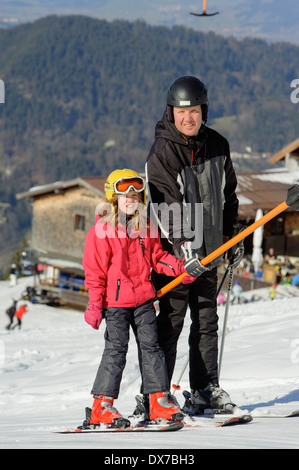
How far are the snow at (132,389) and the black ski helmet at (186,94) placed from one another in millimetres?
1968

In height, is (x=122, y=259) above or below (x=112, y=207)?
below

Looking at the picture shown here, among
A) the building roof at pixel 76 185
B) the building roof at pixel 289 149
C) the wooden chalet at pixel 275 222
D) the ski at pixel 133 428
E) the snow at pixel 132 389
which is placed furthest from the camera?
the building roof at pixel 76 185

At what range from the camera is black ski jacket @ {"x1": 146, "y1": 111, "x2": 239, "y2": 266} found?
4387mm

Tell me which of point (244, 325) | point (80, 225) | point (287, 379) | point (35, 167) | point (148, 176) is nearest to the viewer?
point (148, 176)

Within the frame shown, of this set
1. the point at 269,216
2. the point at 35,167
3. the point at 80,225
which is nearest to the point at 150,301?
the point at 269,216

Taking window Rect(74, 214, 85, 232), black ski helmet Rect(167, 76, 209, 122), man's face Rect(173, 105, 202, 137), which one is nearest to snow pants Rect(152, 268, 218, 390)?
man's face Rect(173, 105, 202, 137)

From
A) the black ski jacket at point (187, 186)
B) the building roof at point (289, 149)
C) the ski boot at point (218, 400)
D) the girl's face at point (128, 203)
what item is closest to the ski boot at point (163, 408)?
the ski boot at point (218, 400)

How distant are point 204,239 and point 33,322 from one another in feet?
83.3

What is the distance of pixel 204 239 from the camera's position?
4.50 m

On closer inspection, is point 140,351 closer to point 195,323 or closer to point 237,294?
point 195,323

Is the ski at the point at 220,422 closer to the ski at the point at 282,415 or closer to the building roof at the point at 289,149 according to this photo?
the ski at the point at 282,415

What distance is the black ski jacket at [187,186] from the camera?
4387 mm
